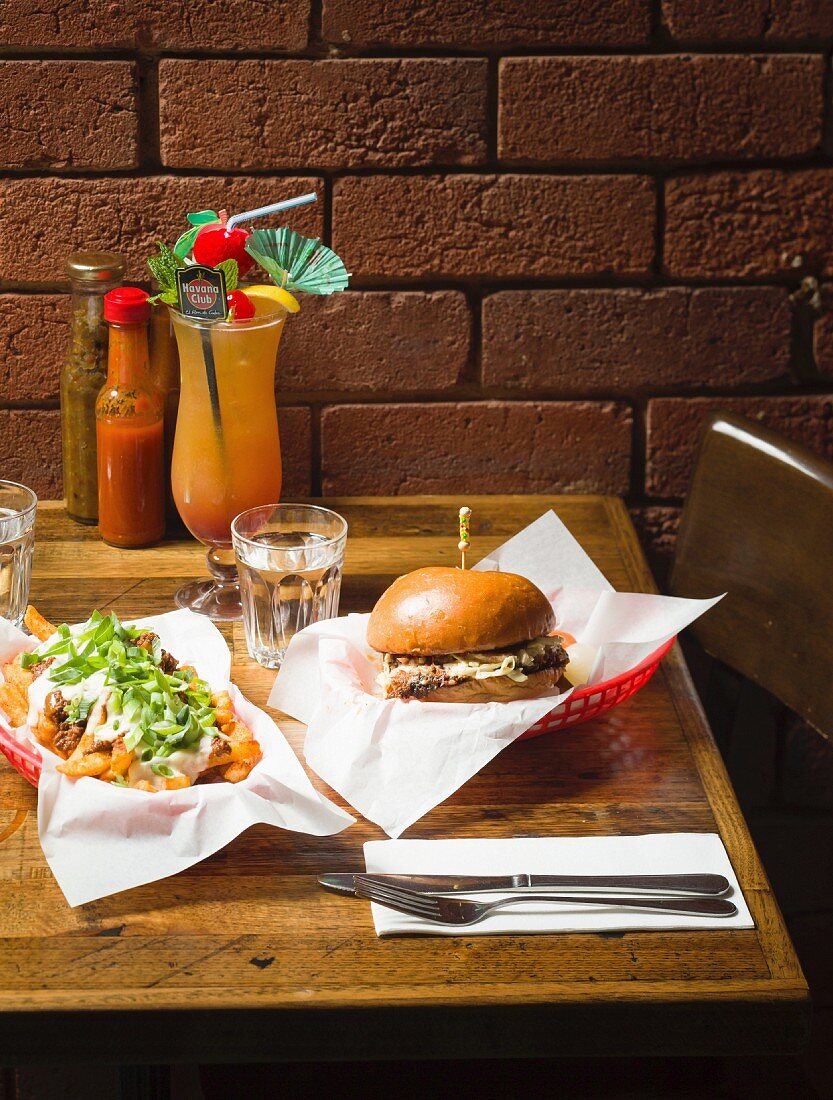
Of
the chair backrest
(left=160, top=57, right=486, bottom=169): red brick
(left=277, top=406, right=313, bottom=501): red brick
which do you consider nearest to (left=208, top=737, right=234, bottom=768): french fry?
the chair backrest

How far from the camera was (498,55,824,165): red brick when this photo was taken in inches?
56.7

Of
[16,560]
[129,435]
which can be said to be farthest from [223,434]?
[16,560]

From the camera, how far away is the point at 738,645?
1348mm

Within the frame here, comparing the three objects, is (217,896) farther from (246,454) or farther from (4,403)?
(4,403)

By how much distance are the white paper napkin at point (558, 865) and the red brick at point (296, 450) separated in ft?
2.64

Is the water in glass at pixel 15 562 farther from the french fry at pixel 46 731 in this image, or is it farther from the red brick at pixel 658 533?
the red brick at pixel 658 533

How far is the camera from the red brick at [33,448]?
1548 mm

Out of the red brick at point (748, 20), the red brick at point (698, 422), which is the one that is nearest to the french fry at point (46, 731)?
the red brick at point (698, 422)

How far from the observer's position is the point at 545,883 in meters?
0.82

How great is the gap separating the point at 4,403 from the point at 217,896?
94 cm

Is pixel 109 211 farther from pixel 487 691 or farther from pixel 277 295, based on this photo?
pixel 487 691

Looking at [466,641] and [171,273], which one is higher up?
[171,273]

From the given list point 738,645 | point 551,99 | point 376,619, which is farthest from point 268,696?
point 551,99

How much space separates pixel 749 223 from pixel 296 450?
0.66 meters
